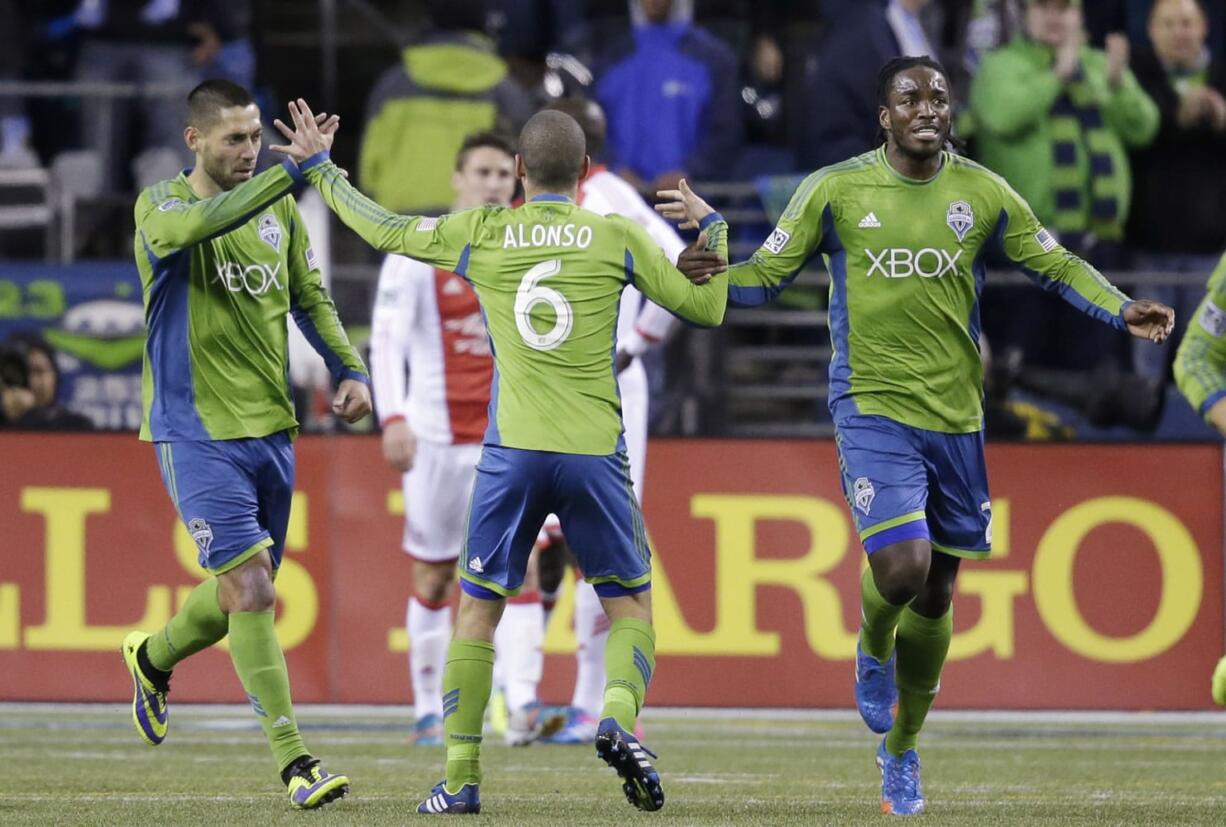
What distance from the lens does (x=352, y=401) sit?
296 inches

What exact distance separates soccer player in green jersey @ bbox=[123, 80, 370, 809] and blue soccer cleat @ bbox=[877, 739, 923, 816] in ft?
5.81

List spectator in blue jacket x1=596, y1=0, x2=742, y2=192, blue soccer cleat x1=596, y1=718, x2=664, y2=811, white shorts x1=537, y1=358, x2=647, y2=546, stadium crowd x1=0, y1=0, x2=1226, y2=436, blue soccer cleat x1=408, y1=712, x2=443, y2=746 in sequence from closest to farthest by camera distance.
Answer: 1. blue soccer cleat x1=596, y1=718, x2=664, y2=811
2. white shorts x1=537, y1=358, x2=647, y2=546
3. blue soccer cleat x1=408, y1=712, x2=443, y2=746
4. stadium crowd x1=0, y1=0, x2=1226, y2=436
5. spectator in blue jacket x1=596, y1=0, x2=742, y2=192

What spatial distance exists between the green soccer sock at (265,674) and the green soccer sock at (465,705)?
534 mm

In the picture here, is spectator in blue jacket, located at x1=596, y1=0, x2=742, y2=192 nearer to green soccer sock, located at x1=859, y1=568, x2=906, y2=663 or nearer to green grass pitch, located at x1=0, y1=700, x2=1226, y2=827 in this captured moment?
green grass pitch, located at x1=0, y1=700, x2=1226, y2=827

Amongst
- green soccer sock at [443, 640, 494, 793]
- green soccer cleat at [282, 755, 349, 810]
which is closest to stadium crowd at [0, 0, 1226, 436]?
green soccer sock at [443, 640, 494, 793]

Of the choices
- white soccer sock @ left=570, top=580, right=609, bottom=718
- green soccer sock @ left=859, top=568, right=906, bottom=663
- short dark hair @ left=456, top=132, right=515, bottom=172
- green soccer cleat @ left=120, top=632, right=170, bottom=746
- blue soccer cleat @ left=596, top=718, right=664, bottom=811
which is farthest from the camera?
white soccer sock @ left=570, top=580, right=609, bottom=718

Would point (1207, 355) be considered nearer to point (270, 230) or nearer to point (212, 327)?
point (270, 230)

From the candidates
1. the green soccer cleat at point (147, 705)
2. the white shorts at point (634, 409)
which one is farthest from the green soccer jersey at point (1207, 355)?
the green soccer cleat at point (147, 705)

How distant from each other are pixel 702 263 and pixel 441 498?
11.3 feet

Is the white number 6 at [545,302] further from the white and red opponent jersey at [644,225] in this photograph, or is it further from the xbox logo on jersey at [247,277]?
the white and red opponent jersey at [644,225]

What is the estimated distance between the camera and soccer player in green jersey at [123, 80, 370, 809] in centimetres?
718

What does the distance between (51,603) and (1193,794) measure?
19.6 feet

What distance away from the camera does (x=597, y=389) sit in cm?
688

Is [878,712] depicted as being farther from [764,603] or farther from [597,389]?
[764,603]
